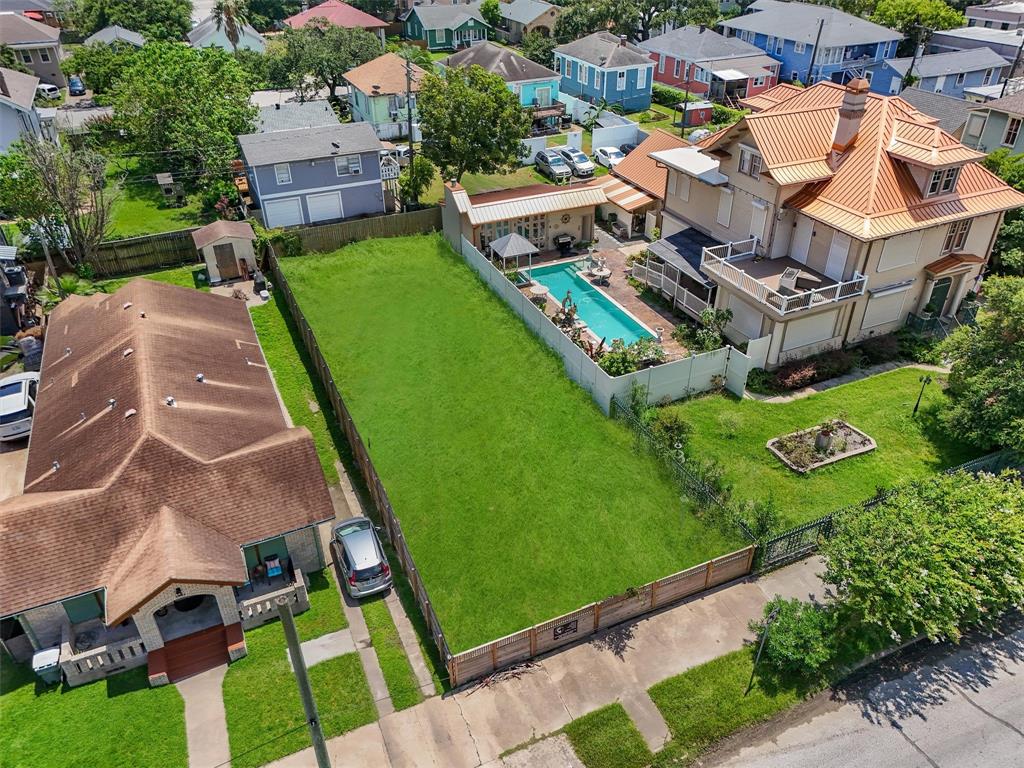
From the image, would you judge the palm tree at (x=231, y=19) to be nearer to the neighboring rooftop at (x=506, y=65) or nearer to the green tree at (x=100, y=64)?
the green tree at (x=100, y=64)

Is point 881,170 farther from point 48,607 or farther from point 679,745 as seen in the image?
point 48,607

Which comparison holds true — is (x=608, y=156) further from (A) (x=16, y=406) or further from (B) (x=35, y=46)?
(B) (x=35, y=46)

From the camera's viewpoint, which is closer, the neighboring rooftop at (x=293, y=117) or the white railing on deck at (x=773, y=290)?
the white railing on deck at (x=773, y=290)

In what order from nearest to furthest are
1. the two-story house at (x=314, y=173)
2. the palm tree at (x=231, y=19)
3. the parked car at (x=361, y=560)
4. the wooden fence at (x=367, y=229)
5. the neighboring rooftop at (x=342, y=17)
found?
the parked car at (x=361, y=560) → the wooden fence at (x=367, y=229) → the two-story house at (x=314, y=173) → the palm tree at (x=231, y=19) → the neighboring rooftop at (x=342, y=17)

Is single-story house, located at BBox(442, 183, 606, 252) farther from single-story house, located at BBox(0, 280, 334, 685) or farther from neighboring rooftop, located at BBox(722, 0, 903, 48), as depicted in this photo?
neighboring rooftop, located at BBox(722, 0, 903, 48)

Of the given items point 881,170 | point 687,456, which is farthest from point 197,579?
point 881,170

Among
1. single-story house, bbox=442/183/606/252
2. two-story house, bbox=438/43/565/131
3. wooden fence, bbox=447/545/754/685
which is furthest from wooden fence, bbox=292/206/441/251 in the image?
wooden fence, bbox=447/545/754/685

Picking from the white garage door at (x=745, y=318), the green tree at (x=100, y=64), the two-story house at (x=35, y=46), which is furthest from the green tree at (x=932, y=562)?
the two-story house at (x=35, y=46)
